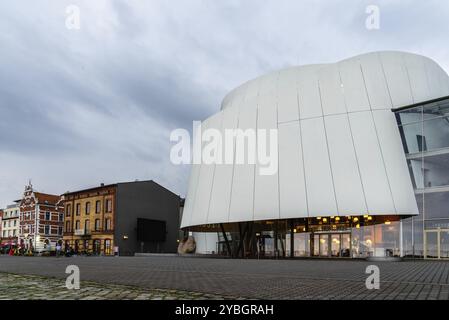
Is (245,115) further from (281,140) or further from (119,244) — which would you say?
(119,244)

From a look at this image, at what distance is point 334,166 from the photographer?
32.2 metres

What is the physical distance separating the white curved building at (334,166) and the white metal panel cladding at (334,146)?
0.07m

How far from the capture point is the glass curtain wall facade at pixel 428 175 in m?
29.1

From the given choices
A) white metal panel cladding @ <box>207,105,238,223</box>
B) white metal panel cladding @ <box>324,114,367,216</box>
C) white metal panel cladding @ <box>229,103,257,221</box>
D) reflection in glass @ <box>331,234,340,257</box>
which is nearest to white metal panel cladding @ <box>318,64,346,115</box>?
white metal panel cladding @ <box>324,114,367,216</box>

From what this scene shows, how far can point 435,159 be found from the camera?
30391 millimetres

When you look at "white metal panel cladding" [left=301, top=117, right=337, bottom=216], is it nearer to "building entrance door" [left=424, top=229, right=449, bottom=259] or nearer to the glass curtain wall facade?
the glass curtain wall facade

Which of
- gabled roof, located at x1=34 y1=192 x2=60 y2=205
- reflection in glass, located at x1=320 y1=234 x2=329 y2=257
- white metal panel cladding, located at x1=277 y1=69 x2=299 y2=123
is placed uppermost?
white metal panel cladding, located at x1=277 y1=69 x2=299 y2=123

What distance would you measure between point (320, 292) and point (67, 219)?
236 feet

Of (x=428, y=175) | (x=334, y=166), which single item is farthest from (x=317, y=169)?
(x=428, y=175)

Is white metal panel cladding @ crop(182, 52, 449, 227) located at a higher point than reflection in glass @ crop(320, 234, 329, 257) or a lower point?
higher

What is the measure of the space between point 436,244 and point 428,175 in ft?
15.6

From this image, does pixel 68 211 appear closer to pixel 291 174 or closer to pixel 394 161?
pixel 291 174

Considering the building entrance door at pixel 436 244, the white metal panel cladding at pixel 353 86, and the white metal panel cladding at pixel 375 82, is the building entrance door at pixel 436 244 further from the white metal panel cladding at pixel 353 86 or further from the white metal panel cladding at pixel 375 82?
the white metal panel cladding at pixel 353 86

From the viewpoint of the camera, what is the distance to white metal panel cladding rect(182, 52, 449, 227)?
102 feet
